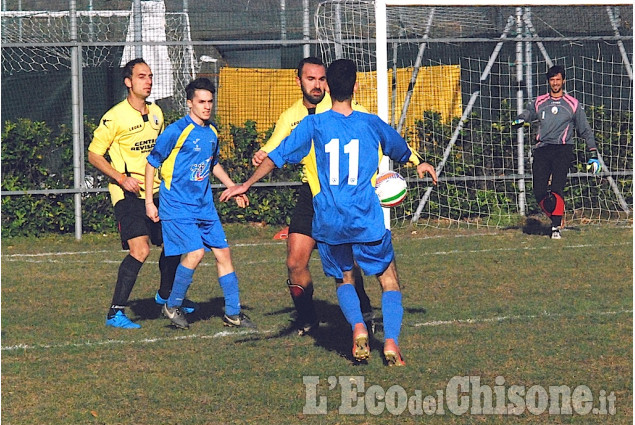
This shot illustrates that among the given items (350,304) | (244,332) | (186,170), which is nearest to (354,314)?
(350,304)

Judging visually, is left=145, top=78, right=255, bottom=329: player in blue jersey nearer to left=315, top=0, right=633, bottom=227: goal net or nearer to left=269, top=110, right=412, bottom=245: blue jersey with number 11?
left=269, top=110, right=412, bottom=245: blue jersey with number 11

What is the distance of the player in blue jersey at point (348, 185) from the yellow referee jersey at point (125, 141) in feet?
6.49

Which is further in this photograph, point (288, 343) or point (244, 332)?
point (244, 332)

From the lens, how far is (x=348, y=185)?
22.5ft

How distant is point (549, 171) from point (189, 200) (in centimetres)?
688

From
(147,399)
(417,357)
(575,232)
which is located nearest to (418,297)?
(417,357)

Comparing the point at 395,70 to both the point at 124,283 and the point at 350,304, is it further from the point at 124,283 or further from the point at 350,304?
the point at 350,304

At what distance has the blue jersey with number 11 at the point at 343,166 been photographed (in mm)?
6809

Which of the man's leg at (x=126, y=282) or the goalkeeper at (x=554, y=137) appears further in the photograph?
the goalkeeper at (x=554, y=137)

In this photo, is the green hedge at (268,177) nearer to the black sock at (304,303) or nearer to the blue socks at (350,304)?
the black sock at (304,303)

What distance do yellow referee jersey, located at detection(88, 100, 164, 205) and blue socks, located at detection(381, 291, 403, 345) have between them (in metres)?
2.66

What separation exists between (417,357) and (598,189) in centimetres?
930

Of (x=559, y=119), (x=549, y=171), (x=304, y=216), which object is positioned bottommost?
(x=304, y=216)

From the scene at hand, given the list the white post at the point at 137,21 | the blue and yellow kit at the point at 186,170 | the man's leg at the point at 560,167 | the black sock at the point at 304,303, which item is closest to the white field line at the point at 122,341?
the black sock at the point at 304,303
